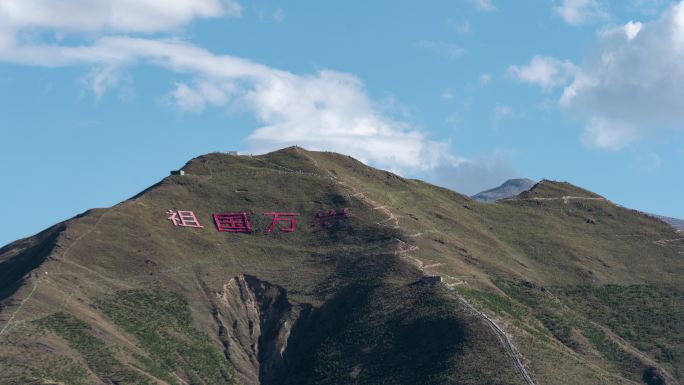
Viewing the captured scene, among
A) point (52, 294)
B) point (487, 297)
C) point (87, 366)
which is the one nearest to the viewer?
point (87, 366)

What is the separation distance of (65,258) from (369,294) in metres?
43.5

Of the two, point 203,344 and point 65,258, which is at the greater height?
point 65,258

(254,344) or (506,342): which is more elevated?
(254,344)

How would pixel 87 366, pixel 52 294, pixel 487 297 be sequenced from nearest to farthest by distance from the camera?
pixel 87 366 → pixel 52 294 → pixel 487 297

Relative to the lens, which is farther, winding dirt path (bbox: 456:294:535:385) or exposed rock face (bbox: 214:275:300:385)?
exposed rock face (bbox: 214:275:300:385)

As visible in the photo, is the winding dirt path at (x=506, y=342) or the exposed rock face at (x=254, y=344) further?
the exposed rock face at (x=254, y=344)

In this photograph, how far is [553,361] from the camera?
581 feet

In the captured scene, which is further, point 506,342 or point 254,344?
point 254,344

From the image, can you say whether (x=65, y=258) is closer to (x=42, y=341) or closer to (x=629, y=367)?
(x=42, y=341)

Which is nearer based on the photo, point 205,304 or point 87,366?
point 87,366

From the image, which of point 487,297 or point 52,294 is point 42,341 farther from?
point 487,297

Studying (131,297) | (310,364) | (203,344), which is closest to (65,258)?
(131,297)

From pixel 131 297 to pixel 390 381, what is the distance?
41.2 m

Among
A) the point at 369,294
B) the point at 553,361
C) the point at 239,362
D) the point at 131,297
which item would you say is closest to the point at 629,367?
the point at 553,361
